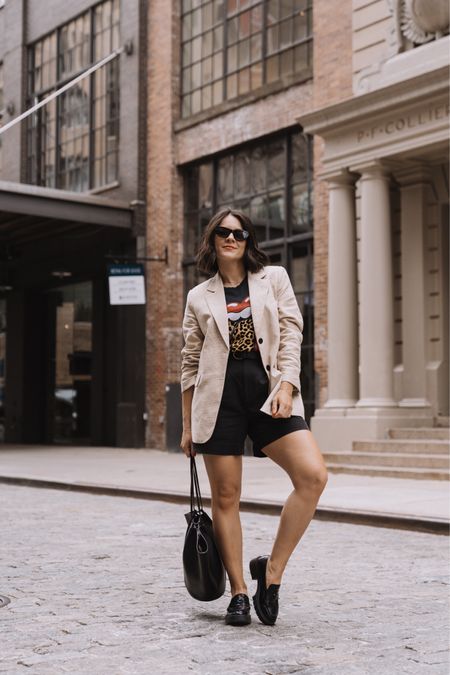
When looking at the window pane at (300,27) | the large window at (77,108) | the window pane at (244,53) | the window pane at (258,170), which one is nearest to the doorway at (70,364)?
the large window at (77,108)

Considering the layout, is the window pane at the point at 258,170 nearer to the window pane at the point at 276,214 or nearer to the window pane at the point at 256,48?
the window pane at the point at 276,214

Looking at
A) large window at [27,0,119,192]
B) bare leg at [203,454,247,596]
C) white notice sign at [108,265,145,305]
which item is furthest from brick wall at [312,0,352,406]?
bare leg at [203,454,247,596]

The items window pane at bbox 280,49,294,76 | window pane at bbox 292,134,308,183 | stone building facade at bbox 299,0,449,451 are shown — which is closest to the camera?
stone building facade at bbox 299,0,449,451

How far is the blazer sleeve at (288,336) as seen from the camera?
15.4 feet

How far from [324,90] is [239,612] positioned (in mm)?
14614

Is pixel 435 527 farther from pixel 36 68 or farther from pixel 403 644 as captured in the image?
pixel 36 68

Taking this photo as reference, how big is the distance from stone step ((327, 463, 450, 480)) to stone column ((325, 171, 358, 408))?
1639mm

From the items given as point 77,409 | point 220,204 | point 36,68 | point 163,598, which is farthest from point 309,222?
point 163,598

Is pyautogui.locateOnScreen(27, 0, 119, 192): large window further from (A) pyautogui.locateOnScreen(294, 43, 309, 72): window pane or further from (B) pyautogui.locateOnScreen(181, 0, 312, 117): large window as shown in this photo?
(A) pyautogui.locateOnScreen(294, 43, 309, 72): window pane

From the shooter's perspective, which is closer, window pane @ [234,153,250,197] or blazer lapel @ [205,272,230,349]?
blazer lapel @ [205,272,230,349]

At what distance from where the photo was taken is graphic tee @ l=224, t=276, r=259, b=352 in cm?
472

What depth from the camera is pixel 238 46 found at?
68.2ft

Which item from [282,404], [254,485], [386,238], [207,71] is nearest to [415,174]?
[386,238]

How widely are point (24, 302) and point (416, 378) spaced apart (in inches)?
576
